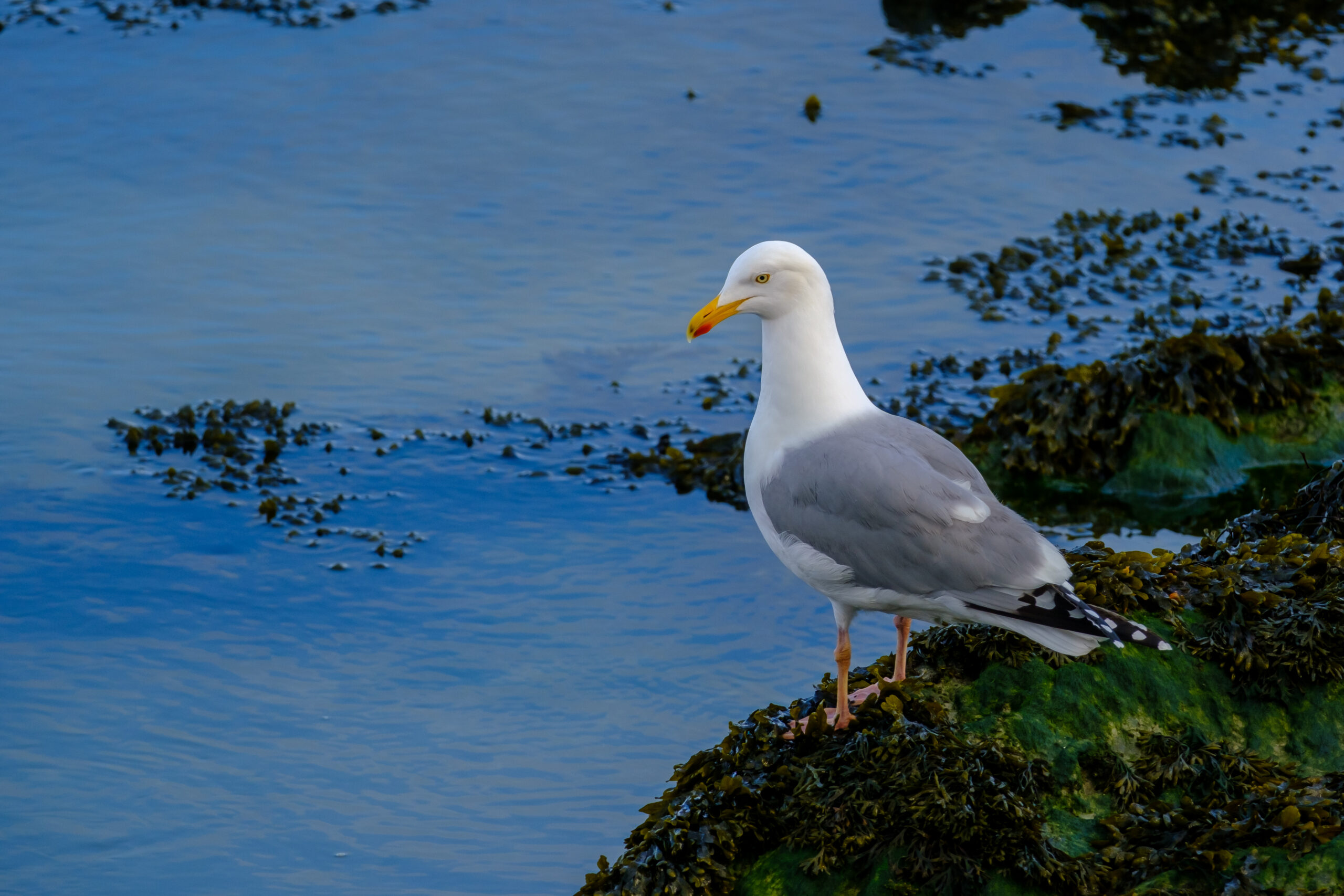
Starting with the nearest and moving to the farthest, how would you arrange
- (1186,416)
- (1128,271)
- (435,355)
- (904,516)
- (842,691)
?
(842,691) → (904,516) → (1186,416) → (435,355) → (1128,271)

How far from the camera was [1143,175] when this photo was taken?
48.0 feet

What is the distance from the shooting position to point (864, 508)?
5.16 m

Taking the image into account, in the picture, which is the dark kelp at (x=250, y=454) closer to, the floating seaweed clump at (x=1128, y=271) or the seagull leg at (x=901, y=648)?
the seagull leg at (x=901, y=648)

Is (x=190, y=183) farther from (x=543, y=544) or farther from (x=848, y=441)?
(x=848, y=441)

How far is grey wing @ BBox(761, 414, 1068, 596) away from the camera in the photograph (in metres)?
4.91

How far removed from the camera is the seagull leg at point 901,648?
5105mm

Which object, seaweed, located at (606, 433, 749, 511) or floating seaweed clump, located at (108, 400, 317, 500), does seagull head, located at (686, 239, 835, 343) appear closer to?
seaweed, located at (606, 433, 749, 511)

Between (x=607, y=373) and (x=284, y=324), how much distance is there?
2.77 m

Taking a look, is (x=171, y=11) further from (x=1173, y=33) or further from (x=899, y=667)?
(x=899, y=667)

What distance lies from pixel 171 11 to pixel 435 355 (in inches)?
336

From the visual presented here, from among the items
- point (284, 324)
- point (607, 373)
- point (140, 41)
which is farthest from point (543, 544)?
point (140, 41)

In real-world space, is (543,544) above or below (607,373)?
below

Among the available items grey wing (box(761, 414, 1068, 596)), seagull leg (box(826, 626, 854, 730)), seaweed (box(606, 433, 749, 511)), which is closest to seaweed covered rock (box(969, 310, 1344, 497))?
seaweed (box(606, 433, 749, 511))

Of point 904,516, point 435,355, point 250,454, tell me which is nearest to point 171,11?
point 435,355
